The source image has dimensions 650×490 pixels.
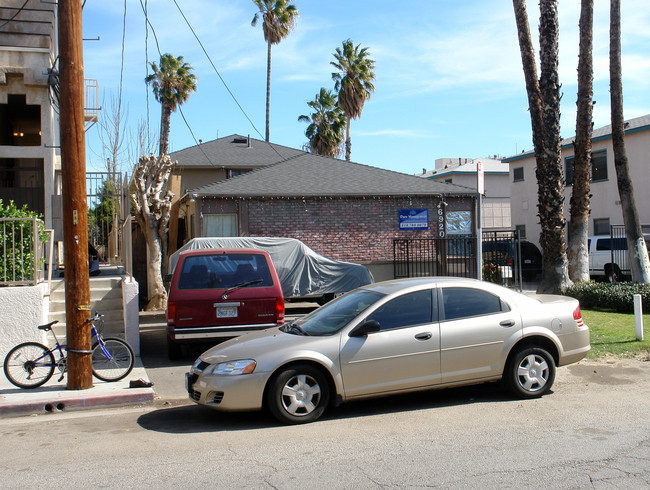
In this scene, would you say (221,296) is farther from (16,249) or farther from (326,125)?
(326,125)

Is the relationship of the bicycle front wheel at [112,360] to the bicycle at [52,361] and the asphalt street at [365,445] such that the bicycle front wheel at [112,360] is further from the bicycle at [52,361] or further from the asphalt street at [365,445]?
the asphalt street at [365,445]

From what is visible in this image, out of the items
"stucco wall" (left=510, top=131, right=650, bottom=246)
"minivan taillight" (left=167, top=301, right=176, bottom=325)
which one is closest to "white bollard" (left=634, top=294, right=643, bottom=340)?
"minivan taillight" (left=167, top=301, right=176, bottom=325)

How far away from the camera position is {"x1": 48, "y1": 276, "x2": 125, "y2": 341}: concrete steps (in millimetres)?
11023

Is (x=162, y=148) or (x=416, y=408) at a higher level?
(x=162, y=148)

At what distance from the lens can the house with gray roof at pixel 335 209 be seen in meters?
18.2

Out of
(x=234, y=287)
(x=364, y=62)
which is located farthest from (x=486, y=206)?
(x=234, y=287)

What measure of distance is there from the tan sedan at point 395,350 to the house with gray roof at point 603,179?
61.4 ft

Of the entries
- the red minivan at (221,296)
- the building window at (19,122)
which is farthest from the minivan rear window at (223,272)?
the building window at (19,122)

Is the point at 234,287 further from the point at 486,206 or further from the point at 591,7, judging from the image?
the point at 486,206

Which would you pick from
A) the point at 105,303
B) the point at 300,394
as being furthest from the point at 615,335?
the point at 105,303

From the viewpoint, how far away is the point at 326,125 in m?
36.8

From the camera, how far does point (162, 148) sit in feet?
79.2

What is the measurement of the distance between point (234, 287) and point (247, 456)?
4549mm

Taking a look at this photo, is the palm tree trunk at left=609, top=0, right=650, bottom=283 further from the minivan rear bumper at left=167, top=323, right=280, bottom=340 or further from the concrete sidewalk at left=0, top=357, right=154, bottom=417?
the concrete sidewalk at left=0, top=357, right=154, bottom=417
